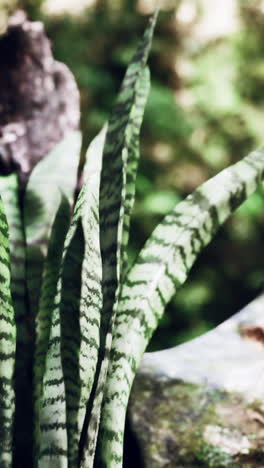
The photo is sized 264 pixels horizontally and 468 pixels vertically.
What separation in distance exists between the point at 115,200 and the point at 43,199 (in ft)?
0.74

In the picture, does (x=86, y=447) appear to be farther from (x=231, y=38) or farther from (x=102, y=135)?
(x=231, y=38)

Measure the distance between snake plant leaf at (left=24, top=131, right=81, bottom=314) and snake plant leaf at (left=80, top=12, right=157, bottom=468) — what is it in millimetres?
135

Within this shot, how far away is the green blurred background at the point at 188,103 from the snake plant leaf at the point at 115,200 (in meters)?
1.14

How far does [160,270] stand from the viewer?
83 centimetres

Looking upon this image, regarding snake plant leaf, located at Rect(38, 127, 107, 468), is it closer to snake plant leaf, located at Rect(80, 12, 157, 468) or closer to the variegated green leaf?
snake plant leaf, located at Rect(80, 12, 157, 468)

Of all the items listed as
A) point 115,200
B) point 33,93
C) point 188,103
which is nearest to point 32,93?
point 33,93

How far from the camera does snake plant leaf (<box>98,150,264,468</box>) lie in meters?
0.75

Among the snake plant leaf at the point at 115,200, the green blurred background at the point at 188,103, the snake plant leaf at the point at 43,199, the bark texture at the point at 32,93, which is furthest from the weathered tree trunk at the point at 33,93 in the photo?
the green blurred background at the point at 188,103

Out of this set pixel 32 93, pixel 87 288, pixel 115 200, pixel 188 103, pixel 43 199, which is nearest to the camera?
pixel 87 288

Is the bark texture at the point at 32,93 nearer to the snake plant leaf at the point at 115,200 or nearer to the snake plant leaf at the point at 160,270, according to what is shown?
the snake plant leaf at the point at 115,200

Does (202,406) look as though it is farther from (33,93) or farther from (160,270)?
(33,93)

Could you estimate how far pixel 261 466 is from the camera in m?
0.83

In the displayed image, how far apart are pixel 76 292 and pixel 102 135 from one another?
1.11ft

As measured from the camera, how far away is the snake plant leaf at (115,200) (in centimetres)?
Answer: 71
